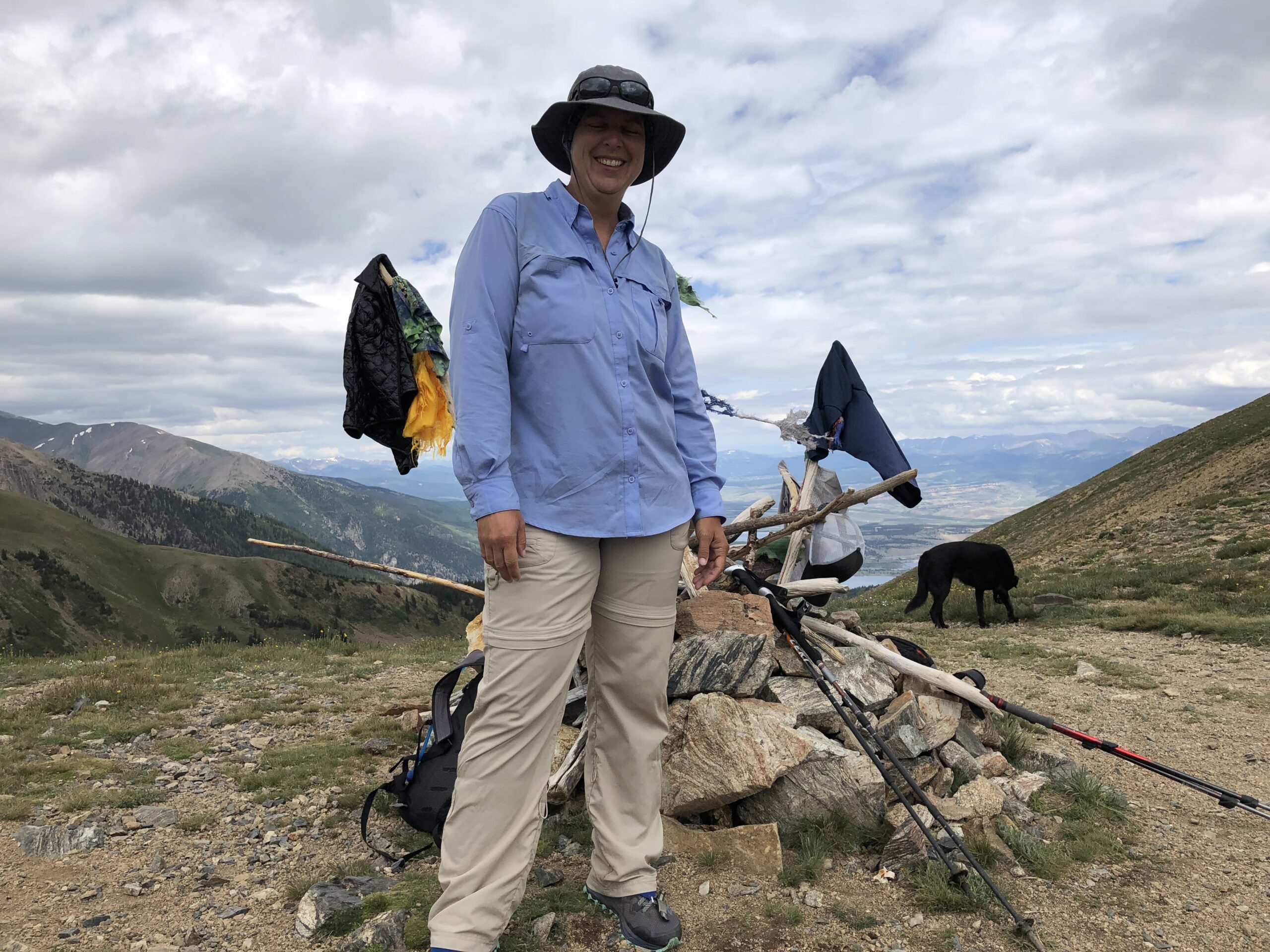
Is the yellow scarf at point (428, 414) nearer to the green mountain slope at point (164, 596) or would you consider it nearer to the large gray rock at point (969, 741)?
the large gray rock at point (969, 741)

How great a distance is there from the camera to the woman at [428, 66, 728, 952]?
285 cm

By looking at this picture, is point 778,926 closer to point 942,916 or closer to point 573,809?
point 942,916

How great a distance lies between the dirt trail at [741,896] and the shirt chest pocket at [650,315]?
2.80 m

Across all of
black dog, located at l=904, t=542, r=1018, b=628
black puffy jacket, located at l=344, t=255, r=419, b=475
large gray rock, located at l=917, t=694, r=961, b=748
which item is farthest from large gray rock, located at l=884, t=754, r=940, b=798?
black dog, located at l=904, t=542, r=1018, b=628

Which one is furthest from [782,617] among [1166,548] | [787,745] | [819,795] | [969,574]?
[1166,548]

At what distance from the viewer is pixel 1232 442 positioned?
97.6ft

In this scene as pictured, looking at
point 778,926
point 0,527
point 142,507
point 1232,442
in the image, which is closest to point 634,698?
point 778,926

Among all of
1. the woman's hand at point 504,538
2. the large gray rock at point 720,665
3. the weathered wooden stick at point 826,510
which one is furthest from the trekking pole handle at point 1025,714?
the woman's hand at point 504,538

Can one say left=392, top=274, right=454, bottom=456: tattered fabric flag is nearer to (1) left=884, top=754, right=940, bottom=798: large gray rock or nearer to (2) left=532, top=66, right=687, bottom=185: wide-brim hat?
(2) left=532, top=66, right=687, bottom=185: wide-brim hat

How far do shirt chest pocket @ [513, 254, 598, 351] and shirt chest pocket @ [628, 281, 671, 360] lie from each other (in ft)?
0.87

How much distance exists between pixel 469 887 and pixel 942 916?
2.48m

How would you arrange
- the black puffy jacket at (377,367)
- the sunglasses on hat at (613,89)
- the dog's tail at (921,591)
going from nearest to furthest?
the sunglasses on hat at (613,89) → the black puffy jacket at (377,367) → the dog's tail at (921,591)

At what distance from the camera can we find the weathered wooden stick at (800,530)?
7.09 meters

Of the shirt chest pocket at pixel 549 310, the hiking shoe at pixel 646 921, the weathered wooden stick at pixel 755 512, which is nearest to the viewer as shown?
the shirt chest pocket at pixel 549 310
